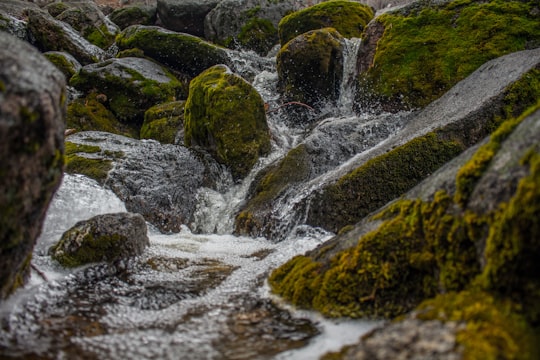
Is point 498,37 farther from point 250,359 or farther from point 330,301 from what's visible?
point 250,359

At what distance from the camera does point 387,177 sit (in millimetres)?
6680

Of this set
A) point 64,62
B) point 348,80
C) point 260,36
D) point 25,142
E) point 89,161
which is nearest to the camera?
point 25,142

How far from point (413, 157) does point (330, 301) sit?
4052mm

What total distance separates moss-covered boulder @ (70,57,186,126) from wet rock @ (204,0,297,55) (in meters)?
7.15

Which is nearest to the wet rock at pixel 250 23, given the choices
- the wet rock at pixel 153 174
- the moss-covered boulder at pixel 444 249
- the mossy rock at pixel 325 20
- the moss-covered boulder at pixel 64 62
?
the mossy rock at pixel 325 20

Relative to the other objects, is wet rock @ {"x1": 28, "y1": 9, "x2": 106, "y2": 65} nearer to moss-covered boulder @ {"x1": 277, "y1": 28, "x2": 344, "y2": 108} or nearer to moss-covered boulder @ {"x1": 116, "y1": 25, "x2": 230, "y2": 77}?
moss-covered boulder @ {"x1": 116, "y1": 25, "x2": 230, "y2": 77}

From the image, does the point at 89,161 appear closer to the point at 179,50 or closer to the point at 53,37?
the point at 179,50

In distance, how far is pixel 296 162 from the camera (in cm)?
873

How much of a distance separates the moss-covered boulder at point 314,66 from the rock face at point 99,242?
27.0ft

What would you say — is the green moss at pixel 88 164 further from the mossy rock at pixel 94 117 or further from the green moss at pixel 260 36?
the green moss at pixel 260 36

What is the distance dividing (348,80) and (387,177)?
19.4 ft

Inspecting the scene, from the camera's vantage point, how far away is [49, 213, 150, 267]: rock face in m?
4.95

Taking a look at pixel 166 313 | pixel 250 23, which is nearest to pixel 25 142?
pixel 166 313

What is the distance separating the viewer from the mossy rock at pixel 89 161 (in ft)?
30.0
